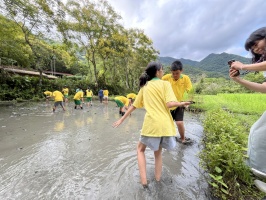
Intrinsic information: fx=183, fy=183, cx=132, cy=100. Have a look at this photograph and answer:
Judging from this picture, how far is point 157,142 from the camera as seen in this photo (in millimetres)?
2391

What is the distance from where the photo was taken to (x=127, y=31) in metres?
27.1

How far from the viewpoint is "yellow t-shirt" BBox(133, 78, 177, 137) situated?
2340 mm

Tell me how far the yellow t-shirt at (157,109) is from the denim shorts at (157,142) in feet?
0.27

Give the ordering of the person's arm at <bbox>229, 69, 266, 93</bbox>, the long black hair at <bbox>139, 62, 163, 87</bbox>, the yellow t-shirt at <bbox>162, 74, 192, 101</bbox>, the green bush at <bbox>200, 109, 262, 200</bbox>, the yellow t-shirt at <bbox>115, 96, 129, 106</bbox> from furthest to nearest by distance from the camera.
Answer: the yellow t-shirt at <bbox>115, 96, 129, 106</bbox> < the yellow t-shirt at <bbox>162, 74, 192, 101</bbox> < the long black hair at <bbox>139, 62, 163, 87</bbox> < the green bush at <bbox>200, 109, 262, 200</bbox> < the person's arm at <bbox>229, 69, 266, 93</bbox>

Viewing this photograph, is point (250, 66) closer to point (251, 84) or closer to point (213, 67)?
point (251, 84)

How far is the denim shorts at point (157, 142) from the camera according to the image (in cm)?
238

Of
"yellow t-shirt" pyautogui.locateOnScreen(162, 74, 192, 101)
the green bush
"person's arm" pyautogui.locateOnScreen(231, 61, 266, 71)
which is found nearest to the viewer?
"person's arm" pyautogui.locateOnScreen(231, 61, 266, 71)

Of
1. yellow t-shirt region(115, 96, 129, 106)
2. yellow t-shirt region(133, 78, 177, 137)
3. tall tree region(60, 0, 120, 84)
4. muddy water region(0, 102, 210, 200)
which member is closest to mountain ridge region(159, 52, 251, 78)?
tall tree region(60, 0, 120, 84)

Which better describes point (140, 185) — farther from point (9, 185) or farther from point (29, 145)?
point (29, 145)

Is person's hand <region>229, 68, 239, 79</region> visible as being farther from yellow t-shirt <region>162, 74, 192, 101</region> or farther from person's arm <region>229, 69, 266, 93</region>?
yellow t-shirt <region>162, 74, 192, 101</region>

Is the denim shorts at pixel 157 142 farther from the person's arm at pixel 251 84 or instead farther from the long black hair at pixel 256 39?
the long black hair at pixel 256 39

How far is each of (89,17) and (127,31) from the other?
692cm

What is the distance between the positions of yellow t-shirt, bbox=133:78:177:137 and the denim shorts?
8cm

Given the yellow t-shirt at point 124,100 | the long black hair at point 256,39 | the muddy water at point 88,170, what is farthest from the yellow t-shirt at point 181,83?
the yellow t-shirt at point 124,100
